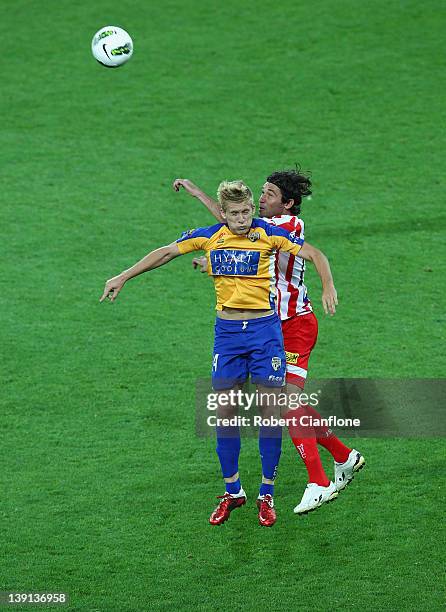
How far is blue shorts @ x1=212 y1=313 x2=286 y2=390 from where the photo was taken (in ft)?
24.0

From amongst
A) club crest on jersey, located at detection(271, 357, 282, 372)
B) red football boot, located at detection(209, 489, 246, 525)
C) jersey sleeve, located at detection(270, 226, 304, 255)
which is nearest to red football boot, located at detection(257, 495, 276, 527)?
red football boot, located at detection(209, 489, 246, 525)

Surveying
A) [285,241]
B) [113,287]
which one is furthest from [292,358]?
[113,287]

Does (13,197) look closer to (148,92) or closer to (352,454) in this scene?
(148,92)

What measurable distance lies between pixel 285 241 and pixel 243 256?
26 cm

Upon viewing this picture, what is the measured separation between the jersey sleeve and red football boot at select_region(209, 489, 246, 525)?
60.2 inches

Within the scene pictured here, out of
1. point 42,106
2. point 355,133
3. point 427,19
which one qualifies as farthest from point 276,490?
point 427,19

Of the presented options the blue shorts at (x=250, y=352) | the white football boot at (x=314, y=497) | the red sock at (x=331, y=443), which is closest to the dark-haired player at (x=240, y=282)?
the blue shorts at (x=250, y=352)

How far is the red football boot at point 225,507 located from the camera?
299 inches

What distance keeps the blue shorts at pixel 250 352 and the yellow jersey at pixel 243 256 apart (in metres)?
0.11

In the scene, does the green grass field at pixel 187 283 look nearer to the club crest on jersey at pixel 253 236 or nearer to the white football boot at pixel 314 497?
the white football boot at pixel 314 497

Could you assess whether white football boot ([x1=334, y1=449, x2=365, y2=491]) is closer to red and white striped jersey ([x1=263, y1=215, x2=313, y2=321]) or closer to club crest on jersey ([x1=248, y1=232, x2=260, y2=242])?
red and white striped jersey ([x1=263, y1=215, x2=313, y2=321])

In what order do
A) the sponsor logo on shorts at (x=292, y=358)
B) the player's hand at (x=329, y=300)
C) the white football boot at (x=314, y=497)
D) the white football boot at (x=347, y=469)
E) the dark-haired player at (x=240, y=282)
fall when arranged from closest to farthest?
the player's hand at (x=329, y=300) < the dark-haired player at (x=240, y=282) < the white football boot at (x=314, y=497) < the sponsor logo on shorts at (x=292, y=358) < the white football boot at (x=347, y=469)

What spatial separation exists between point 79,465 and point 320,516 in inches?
69.3

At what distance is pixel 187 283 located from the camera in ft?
38.8
